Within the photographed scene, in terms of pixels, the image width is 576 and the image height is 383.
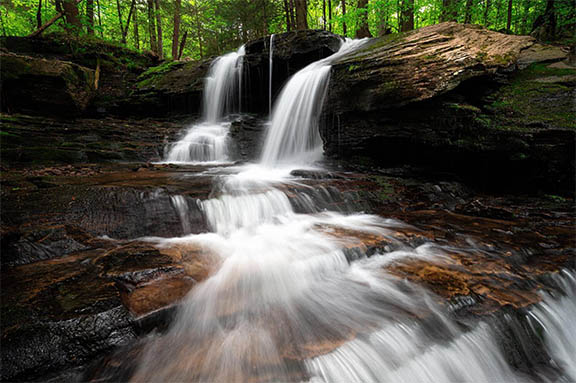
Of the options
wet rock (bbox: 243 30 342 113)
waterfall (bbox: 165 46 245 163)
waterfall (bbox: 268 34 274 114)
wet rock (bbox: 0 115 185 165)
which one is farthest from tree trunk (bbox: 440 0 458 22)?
wet rock (bbox: 0 115 185 165)

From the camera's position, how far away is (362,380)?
1.58 meters

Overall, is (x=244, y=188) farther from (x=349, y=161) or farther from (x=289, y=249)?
(x=349, y=161)

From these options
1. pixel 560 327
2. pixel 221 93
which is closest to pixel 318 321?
pixel 560 327

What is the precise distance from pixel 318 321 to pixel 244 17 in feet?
55.3

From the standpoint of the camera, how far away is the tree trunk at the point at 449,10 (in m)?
9.28

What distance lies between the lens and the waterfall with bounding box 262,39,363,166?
24.6 ft

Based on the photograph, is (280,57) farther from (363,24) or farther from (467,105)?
(467,105)

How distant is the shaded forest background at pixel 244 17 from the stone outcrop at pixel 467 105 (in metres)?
3.29

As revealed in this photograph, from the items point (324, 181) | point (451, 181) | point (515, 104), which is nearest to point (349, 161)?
point (324, 181)

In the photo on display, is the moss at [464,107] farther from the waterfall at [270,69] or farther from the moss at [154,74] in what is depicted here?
the moss at [154,74]

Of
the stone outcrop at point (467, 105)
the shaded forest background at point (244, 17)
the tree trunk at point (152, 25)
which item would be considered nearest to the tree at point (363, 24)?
the shaded forest background at point (244, 17)

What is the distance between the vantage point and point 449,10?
9.45 m

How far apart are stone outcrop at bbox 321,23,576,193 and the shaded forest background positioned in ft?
10.8

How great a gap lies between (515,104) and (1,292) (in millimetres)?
7511
